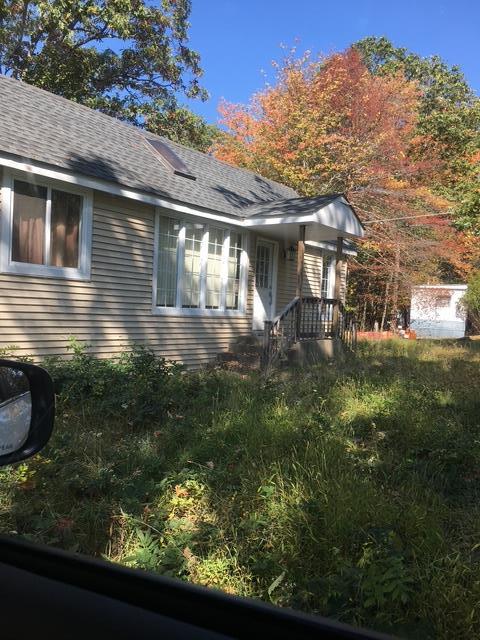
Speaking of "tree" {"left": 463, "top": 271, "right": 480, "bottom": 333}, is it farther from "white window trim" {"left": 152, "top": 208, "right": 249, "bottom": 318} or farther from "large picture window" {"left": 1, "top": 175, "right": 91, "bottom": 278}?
"large picture window" {"left": 1, "top": 175, "right": 91, "bottom": 278}

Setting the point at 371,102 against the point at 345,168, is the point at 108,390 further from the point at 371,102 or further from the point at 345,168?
the point at 371,102

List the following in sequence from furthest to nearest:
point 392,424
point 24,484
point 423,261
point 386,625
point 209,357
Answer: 1. point 423,261
2. point 209,357
3. point 392,424
4. point 24,484
5. point 386,625

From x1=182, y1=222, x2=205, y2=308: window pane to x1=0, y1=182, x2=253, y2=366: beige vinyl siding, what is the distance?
1.34 feet

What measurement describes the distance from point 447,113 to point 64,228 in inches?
883

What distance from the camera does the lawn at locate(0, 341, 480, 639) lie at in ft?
8.86

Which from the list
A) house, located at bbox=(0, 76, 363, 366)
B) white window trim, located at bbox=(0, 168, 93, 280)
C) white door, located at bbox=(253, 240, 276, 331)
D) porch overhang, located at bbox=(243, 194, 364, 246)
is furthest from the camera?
white door, located at bbox=(253, 240, 276, 331)

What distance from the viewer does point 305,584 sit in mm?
2771

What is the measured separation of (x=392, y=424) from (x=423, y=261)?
20662mm

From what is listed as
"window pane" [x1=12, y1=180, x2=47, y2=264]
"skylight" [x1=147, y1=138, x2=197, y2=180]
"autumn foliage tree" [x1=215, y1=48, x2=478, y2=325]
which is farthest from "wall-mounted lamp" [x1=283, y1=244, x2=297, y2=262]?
"autumn foliage tree" [x1=215, y1=48, x2=478, y2=325]

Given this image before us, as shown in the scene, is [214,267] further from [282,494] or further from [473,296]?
[473,296]

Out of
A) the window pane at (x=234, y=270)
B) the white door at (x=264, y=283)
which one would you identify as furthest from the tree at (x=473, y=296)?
the window pane at (x=234, y=270)

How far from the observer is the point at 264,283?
13.0 metres

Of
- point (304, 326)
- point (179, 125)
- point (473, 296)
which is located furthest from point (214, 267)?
point (473, 296)

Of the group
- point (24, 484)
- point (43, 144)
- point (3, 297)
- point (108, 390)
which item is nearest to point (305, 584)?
point (24, 484)
